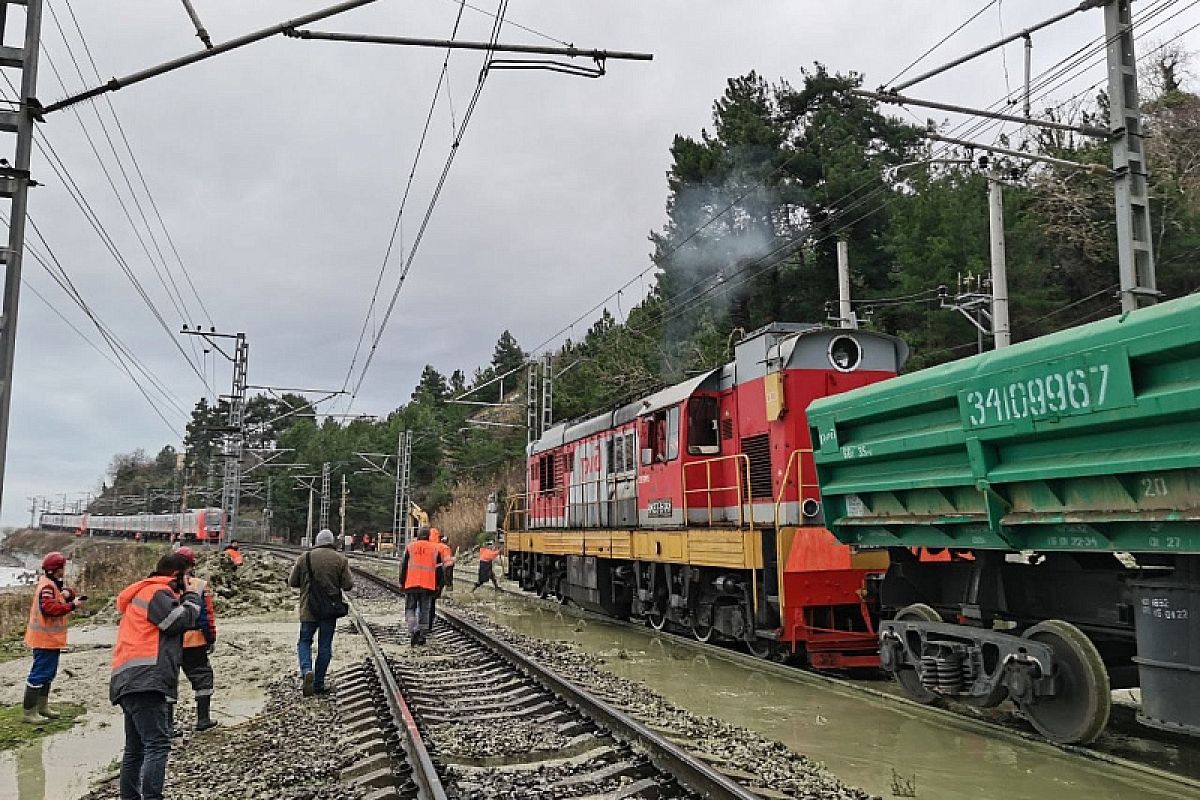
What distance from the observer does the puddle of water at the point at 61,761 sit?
624cm

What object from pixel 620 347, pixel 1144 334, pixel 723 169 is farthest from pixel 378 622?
pixel 620 347

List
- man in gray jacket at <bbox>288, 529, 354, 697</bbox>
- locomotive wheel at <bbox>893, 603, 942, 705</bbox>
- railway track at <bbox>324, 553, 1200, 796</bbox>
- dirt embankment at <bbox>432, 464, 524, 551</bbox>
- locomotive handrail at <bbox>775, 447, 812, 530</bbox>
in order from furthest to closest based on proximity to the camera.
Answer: dirt embankment at <bbox>432, 464, 524, 551</bbox>
locomotive handrail at <bbox>775, 447, 812, 530</bbox>
man in gray jacket at <bbox>288, 529, 354, 697</bbox>
locomotive wheel at <bbox>893, 603, 942, 705</bbox>
railway track at <bbox>324, 553, 1200, 796</bbox>

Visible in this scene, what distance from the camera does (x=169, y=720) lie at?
534 cm

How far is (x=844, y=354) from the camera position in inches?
386

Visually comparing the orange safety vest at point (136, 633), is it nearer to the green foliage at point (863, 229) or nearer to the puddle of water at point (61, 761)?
the puddle of water at point (61, 761)

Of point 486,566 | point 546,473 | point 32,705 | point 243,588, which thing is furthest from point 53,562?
point 486,566

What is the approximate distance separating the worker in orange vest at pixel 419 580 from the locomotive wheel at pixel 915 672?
690 centimetres

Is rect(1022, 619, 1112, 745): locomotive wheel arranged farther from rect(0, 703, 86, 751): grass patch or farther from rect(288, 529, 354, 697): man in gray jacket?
rect(0, 703, 86, 751): grass patch

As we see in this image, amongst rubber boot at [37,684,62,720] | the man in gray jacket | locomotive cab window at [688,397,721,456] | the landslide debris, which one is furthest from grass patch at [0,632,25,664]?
locomotive cab window at [688,397,721,456]

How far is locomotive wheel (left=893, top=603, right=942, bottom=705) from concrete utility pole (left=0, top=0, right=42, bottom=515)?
6862 millimetres

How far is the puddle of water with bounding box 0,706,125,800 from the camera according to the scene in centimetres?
624

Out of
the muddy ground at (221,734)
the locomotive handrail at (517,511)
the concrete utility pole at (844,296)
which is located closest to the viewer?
the muddy ground at (221,734)

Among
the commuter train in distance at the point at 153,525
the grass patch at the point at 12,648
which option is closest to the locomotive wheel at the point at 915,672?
the grass patch at the point at 12,648

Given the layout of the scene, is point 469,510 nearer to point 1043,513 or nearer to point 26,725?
point 26,725
